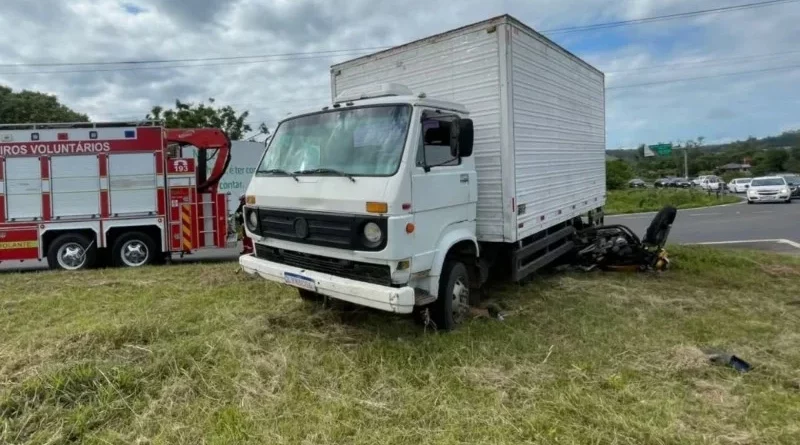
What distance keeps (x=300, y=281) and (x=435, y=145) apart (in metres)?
1.80

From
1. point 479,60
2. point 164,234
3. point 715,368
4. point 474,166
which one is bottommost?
point 715,368

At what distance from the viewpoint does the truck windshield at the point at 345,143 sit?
443cm

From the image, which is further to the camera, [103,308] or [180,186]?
[180,186]

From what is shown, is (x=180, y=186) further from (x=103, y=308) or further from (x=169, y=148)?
(x=103, y=308)

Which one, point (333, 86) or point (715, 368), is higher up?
point (333, 86)

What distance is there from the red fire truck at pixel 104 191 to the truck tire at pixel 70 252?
0.02 metres

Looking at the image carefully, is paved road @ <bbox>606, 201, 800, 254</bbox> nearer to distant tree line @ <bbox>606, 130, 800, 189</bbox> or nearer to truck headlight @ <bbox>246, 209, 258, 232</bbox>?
truck headlight @ <bbox>246, 209, 258, 232</bbox>

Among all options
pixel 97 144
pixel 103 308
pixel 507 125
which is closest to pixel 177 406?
pixel 103 308

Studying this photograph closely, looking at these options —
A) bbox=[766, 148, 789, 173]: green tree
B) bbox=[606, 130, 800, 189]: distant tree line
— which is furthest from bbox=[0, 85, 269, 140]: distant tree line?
bbox=[766, 148, 789, 173]: green tree

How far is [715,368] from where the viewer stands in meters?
4.05

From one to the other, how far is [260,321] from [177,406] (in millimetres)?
1652

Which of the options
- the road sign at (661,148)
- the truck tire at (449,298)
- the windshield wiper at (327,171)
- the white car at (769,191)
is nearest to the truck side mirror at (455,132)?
the windshield wiper at (327,171)

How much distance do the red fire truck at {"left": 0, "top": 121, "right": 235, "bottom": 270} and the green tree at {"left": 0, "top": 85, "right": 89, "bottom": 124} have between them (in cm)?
2707

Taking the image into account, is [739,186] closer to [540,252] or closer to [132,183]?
[540,252]
